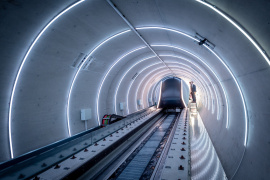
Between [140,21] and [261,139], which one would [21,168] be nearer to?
[261,139]

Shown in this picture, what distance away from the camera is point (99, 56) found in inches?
321

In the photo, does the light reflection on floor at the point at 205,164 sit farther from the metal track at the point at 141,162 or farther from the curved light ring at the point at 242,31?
the curved light ring at the point at 242,31

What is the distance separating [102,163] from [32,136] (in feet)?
10.6

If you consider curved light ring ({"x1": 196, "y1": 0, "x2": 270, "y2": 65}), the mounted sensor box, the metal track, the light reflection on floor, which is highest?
curved light ring ({"x1": 196, "y1": 0, "x2": 270, "y2": 65})

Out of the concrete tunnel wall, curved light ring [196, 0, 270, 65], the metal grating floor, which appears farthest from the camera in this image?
the metal grating floor

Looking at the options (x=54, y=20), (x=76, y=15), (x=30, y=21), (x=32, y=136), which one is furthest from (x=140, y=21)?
(x=32, y=136)

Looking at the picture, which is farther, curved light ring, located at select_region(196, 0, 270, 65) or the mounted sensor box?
the mounted sensor box

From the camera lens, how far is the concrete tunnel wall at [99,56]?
303 cm

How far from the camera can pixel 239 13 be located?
8.52ft

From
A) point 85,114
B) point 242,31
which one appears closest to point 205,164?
point 242,31

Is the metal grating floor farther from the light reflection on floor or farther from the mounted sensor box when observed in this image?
the mounted sensor box

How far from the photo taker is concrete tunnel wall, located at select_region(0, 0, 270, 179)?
3025 mm

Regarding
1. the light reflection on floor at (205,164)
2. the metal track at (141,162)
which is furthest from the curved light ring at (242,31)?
the metal track at (141,162)

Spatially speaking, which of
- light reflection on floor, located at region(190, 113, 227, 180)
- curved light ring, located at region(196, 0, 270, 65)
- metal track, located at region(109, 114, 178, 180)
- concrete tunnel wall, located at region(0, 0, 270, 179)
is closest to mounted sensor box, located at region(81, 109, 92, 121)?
concrete tunnel wall, located at region(0, 0, 270, 179)
